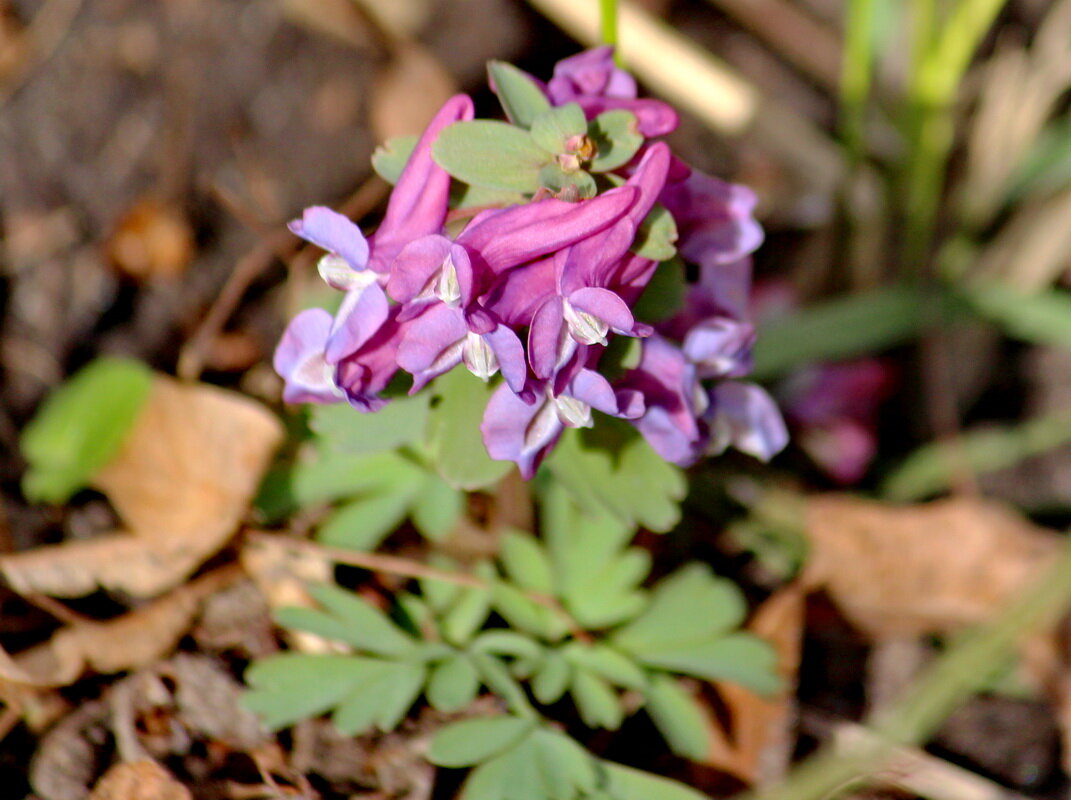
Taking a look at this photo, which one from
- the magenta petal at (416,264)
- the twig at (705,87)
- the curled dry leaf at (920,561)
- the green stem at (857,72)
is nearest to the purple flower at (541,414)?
the magenta petal at (416,264)

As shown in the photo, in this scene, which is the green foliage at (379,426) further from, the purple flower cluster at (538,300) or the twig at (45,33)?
the twig at (45,33)

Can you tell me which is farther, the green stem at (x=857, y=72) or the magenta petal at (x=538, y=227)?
the green stem at (x=857, y=72)

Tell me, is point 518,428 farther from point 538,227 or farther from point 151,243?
point 151,243

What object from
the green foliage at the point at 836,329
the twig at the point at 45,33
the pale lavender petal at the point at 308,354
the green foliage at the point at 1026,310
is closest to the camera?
the pale lavender petal at the point at 308,354

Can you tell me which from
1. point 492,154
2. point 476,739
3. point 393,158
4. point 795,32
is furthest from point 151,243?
point 795,32

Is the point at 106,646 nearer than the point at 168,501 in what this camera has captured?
Yes

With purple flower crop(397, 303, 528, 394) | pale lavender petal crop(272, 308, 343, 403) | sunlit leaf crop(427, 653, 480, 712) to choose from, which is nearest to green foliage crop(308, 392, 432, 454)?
pale lavender petal crop(272, 308, 343, 403)
